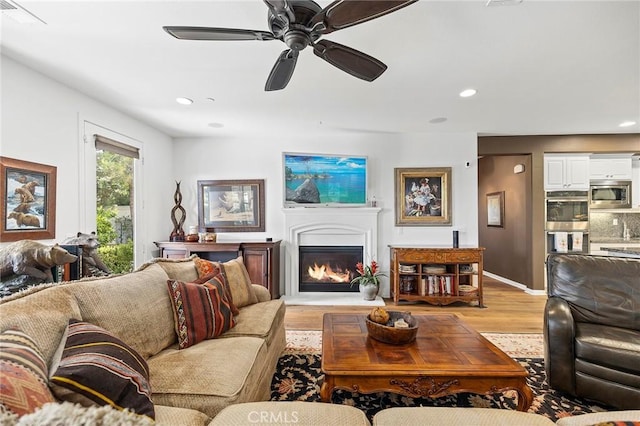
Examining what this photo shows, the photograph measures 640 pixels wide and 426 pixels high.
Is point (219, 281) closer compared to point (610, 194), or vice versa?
point (219, 281)

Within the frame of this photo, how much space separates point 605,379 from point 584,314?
0.45 m

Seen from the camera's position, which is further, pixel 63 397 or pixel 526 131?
pixel 526 131

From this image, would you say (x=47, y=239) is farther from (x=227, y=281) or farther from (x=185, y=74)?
(x=185, y=74)

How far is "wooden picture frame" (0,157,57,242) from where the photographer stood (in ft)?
7.39

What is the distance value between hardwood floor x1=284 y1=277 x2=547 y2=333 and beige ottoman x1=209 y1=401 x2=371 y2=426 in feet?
6.92

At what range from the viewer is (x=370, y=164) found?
4602mm

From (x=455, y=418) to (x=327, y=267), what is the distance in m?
3.50

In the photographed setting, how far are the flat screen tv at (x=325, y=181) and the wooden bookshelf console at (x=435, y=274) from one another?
43.1 inches

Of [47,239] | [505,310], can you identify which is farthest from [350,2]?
[505,310]

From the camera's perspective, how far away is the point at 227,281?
240 cm

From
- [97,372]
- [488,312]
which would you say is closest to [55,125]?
[97,372]

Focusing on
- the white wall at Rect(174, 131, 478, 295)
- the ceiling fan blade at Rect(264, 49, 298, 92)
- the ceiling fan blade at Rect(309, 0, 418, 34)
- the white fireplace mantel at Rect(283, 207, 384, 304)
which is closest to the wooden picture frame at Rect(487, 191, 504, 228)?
the white wall at Rect(174, 131, 478, 295)

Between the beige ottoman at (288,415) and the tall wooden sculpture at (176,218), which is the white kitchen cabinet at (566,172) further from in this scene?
the tall wooden sculpture at (176,218)

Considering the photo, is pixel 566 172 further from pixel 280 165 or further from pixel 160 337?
pixel 160 337
